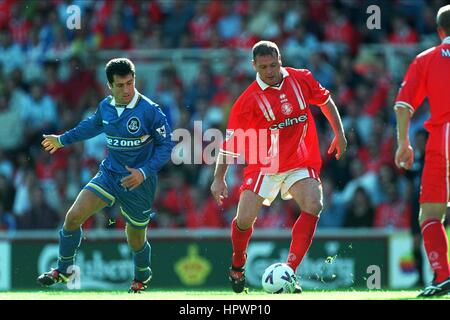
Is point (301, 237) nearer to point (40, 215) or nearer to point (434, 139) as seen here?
point (434, 139)

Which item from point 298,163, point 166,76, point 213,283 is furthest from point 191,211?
point 298,163

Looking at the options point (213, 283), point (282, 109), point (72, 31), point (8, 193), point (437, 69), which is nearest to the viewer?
point (437, 69)

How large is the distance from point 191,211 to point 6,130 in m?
3.51

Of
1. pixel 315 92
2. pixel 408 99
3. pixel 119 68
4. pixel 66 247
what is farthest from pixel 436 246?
pixel 66 247

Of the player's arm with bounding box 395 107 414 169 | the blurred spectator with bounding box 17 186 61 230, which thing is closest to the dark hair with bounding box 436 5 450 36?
the player's arm with bounding box 395 107 414 169

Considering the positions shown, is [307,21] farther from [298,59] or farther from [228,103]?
[228,103]

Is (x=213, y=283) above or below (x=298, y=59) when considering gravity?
below

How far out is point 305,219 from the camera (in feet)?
31.4

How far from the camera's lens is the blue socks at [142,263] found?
10.2m

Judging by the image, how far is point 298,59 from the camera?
16609 millimetres

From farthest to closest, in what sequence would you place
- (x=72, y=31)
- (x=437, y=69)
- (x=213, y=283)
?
1. (x=72, y=31)
2. (x=213, y=283)
3. (x=437, y=69)

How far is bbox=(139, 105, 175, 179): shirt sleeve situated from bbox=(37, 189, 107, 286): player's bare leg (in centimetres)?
55

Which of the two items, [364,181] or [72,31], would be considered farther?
[72,31]

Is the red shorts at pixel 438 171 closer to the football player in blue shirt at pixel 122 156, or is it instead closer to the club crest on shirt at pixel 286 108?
the club crest on shirt at pixel 286 108
